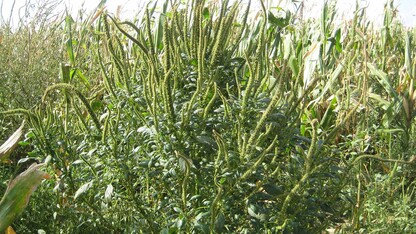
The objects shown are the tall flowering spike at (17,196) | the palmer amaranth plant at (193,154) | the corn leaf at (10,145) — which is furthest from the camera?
the corn leaf at (10,145)

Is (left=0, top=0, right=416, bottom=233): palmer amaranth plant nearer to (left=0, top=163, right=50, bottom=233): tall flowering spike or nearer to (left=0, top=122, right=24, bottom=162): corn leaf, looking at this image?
(left=0, top=122, right=24, bottom=162): corn leaf

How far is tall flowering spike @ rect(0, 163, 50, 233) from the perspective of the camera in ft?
6.40

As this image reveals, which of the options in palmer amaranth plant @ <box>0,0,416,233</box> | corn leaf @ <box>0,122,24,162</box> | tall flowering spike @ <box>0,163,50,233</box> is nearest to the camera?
tall flowering spike @ <box>0,163,50,233</box>

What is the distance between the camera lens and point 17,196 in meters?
1.96

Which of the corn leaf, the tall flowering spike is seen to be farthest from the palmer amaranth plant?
the tall flowering spike

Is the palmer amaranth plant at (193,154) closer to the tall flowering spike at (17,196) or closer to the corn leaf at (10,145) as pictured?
the corn leaf at (10,145)

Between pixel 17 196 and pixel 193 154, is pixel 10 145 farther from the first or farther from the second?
pixel 193 154

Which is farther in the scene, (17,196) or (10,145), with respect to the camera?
(10,145)

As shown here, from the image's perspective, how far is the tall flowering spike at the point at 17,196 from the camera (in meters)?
1.95

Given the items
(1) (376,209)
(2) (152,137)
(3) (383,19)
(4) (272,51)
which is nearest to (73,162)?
(2) (152,137)

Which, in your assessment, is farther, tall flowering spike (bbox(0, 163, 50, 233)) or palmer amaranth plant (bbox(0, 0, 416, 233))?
palmer amaranth plant (bbox(0, 0, 416, 233))

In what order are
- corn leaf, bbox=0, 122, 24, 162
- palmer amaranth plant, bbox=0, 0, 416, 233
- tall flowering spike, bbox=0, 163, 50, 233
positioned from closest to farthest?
tall flowering spike, bbox=0, 163, 50, 233, palmer amaranth plant, bbox=0, 0, 416, 233, corn leaf, bbox=0, 122, 24, 162

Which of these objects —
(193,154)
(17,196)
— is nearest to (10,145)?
(17,196)

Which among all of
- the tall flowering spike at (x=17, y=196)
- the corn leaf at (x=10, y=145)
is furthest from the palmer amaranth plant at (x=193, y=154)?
the tall flowering spike at (x=17, y=196)
